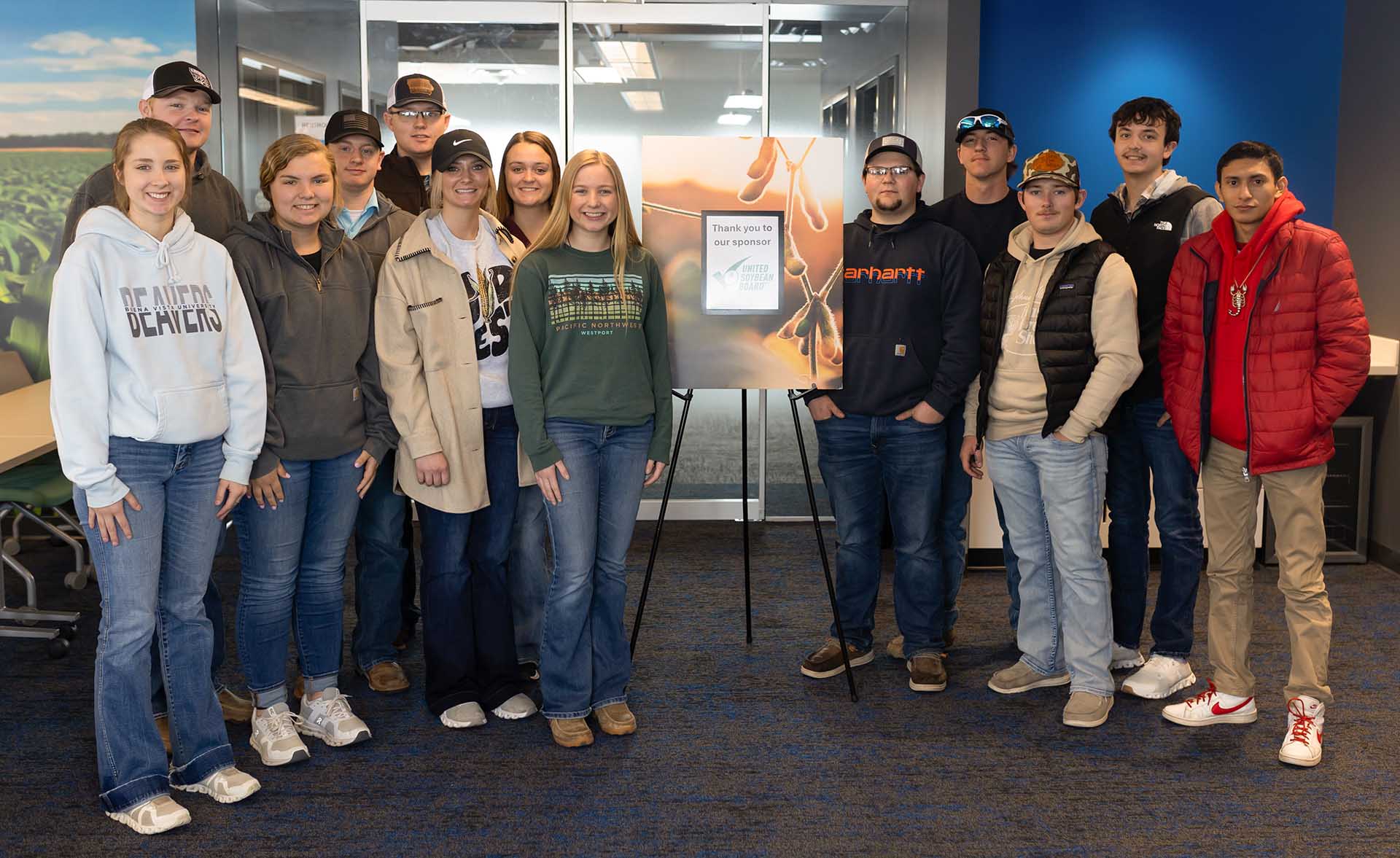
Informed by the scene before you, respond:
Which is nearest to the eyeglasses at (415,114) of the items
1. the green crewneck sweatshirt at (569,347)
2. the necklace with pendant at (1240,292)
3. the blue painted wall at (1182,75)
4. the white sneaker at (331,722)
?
the green crewneck sweatshirt at (569,347)

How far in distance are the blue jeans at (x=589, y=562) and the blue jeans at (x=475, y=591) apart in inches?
8.8

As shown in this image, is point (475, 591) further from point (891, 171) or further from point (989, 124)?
point (989, 124)

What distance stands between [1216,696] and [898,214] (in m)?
1.74

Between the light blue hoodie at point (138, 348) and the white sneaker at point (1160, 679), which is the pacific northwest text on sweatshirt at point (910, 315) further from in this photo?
the light blue hoodie at point (138, 348)

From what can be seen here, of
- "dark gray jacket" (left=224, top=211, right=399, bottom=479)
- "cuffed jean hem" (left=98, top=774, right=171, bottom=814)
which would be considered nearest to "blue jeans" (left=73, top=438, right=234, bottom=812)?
"cuffed jean hem" (left=98, top=774, right=171, bottom=814)

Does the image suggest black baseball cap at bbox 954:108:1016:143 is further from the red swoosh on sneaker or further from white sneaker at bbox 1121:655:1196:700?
the red swoosh on sneaker

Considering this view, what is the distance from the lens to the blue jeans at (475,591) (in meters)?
3.33

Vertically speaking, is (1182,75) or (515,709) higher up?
(1182,75)

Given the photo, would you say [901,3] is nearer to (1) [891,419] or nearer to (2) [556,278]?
(1) [891,419]

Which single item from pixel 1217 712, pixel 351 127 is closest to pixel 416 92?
pixel 351 127

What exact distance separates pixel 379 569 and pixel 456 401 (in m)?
0.76

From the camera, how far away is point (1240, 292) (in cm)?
320

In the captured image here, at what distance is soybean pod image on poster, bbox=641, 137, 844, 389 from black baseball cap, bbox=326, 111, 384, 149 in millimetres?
909

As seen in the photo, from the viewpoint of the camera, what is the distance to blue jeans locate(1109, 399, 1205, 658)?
3.62 metres
